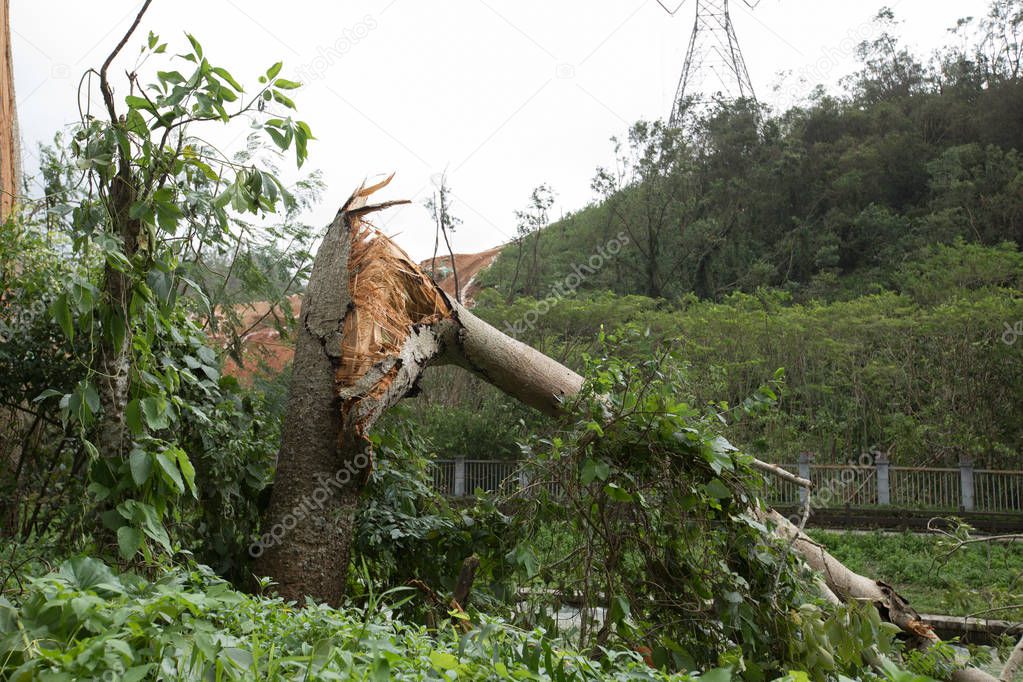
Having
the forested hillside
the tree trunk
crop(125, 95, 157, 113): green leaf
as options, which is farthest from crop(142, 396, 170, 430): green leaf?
the forested hillside

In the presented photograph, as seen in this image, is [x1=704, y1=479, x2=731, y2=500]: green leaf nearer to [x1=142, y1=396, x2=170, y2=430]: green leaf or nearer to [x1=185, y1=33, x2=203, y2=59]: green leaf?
[x1=142, y1=396, x2=170, y2=430]: green leaf

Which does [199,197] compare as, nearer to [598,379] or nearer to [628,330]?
[598,379]

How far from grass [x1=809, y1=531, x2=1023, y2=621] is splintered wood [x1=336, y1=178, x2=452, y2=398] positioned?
6767 millimetres

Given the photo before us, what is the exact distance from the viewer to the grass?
9.39m

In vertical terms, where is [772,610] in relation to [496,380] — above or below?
below

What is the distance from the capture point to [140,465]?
2.18 metres

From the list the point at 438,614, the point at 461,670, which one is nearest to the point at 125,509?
the point at 461,670

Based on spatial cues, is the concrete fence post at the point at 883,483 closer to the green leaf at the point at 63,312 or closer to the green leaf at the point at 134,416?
the green leaf at the point at 134,416

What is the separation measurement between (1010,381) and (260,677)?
52.7 feet

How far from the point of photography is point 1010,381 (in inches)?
580
